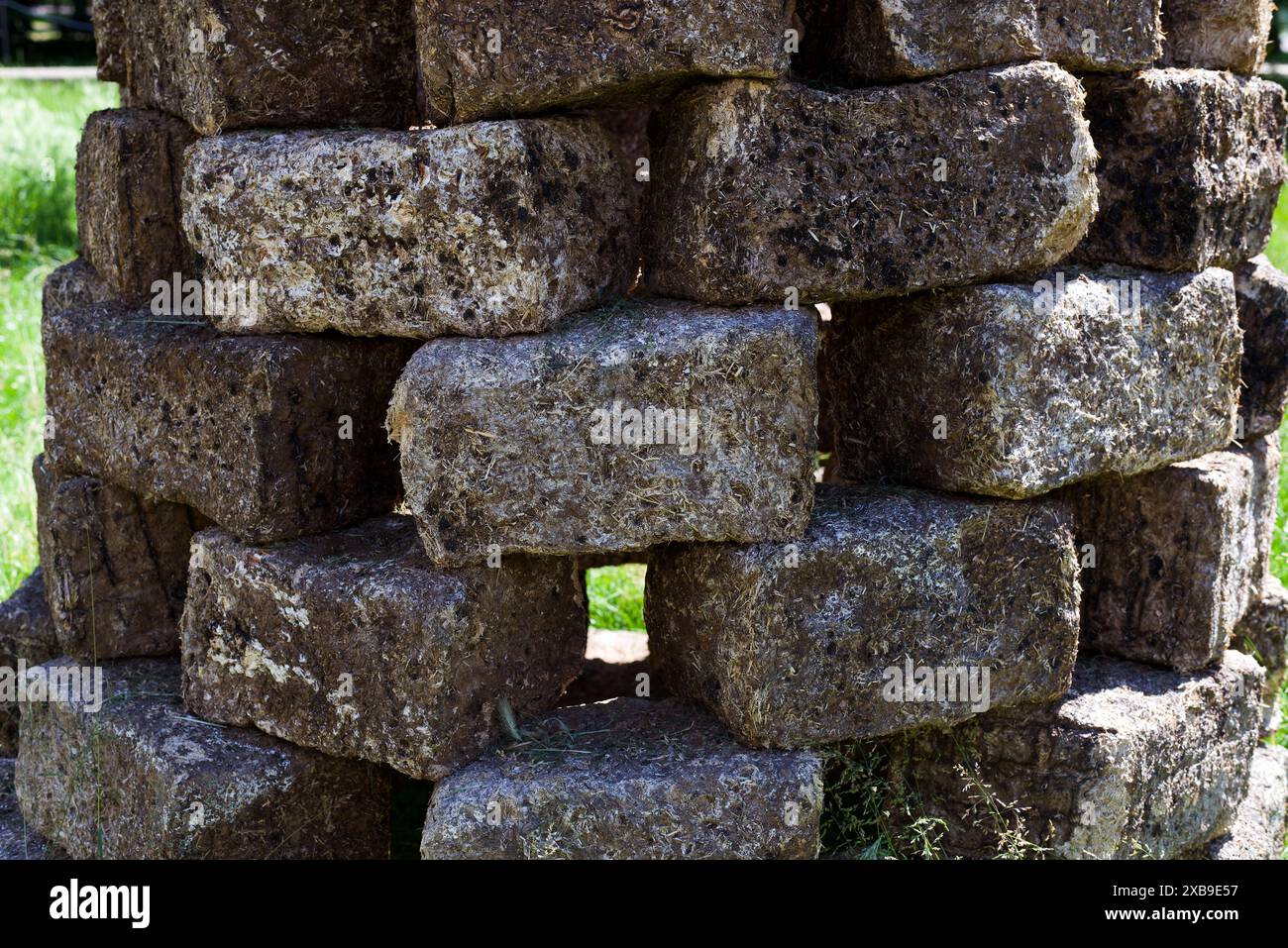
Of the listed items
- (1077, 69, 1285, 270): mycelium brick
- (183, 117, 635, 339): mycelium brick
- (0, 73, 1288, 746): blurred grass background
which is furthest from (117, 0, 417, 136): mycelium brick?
(0, 73, 1288, 746): blurred grass background

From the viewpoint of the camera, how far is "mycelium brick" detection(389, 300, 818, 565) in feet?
10.1

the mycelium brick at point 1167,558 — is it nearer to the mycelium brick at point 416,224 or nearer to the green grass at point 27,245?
the mycelium brick at point 416,224

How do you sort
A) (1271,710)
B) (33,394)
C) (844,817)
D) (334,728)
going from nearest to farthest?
1. (334,728)
2. (844,817)
3. (1271,710)
4. (33,394)

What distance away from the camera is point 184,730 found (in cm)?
347

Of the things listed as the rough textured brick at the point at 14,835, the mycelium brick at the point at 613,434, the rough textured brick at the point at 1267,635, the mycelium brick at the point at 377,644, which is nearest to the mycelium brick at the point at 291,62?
the mycelium brick at the point at 613,434

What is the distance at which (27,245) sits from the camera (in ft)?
32.9

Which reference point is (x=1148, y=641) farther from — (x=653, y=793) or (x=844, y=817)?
(x=653, y=793)

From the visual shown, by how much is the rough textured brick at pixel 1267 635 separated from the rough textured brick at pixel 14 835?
11.7 feet

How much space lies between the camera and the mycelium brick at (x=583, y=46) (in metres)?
3.00

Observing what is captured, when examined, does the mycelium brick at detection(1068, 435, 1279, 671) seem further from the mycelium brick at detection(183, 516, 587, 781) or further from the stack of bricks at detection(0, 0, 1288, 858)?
the mycelium brick at detection(183, 516, 587, 781)

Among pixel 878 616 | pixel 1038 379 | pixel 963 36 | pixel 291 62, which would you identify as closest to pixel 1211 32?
pixel 963 36

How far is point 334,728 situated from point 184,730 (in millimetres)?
454

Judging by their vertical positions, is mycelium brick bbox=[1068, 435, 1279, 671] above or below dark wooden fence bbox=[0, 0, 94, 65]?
below

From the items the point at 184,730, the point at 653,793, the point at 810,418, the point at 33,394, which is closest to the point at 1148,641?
the point at 810,418
